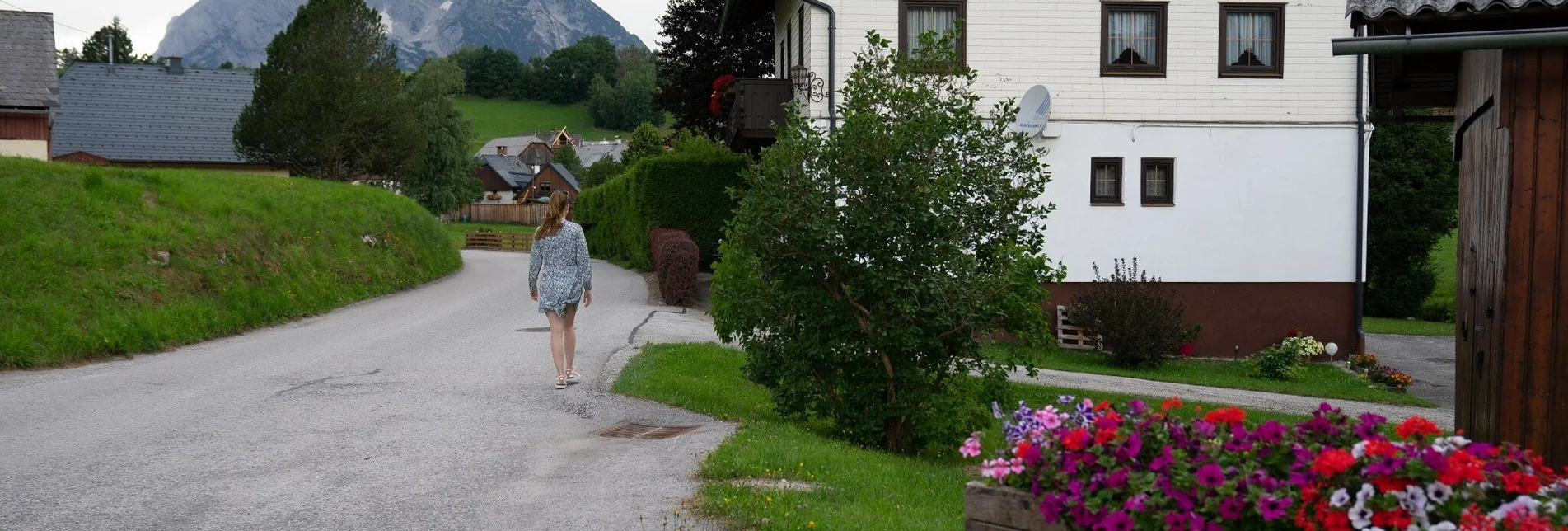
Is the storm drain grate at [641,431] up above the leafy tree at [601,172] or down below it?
below

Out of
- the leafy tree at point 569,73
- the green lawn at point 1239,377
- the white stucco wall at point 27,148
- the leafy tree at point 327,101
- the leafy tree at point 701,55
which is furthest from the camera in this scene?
the leafy tree at point 569,73

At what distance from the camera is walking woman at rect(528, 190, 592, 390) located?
36.7 feet

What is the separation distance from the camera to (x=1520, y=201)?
6230mm

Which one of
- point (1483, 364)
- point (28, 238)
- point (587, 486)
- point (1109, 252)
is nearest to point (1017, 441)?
point (587, 486)

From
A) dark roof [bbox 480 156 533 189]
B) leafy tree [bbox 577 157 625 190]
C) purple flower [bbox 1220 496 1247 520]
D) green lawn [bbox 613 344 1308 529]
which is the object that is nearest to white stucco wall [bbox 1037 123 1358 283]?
green lawn [bbox 613 344 1308 529]

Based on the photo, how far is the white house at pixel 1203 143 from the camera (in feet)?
69.8

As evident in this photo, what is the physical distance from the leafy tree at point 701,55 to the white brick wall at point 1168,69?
12.8 metres

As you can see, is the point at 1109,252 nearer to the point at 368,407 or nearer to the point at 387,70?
the point at 368,407

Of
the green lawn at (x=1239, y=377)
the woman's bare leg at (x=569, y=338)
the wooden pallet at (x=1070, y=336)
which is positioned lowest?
the green lawn at (x=1239, y=377)

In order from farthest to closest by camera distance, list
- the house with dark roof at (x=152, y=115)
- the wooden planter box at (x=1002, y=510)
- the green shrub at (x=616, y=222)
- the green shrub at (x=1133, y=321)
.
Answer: the house with dark roof at (x=152, y=115) → the green shrub at (x=616, y=222) → the green shrub at (x=1133, y=321) → the wooden planter box at (x=1002, y=510)

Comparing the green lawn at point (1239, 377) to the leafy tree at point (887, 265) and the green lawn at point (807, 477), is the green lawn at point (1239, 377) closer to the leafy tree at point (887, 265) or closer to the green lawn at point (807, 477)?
the green lawn at point (807, 477)

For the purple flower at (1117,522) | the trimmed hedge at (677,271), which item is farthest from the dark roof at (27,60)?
the purple flower at (1117,522)

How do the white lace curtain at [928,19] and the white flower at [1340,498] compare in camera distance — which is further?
the white lace curtain at [928,19]

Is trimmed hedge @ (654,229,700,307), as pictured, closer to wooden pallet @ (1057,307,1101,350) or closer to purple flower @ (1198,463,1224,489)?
wooden pallet @ (1057,307,1101,350)
